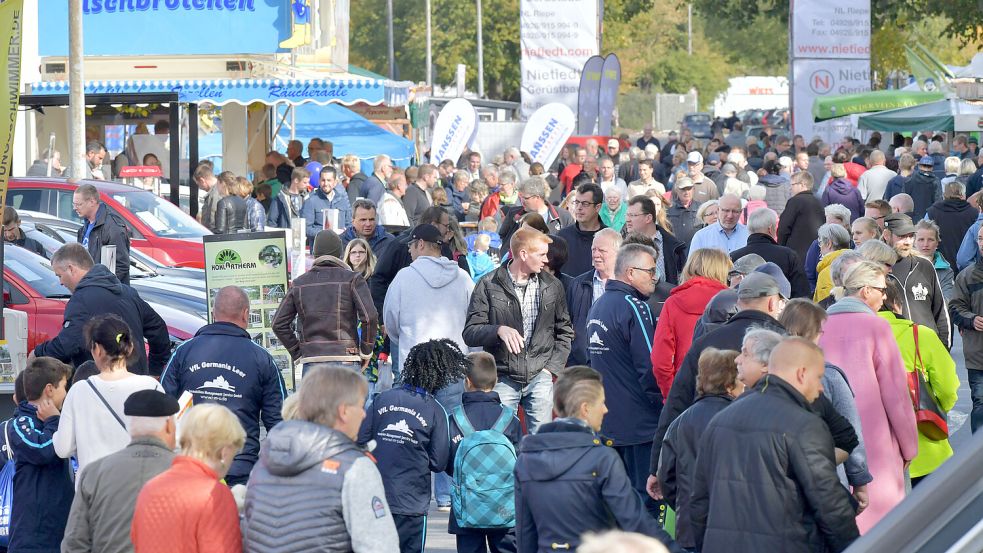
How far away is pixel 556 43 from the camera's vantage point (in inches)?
1260

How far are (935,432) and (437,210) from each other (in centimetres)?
454

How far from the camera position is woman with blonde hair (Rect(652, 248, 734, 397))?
7777 mm

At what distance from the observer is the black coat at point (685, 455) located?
5992 mm

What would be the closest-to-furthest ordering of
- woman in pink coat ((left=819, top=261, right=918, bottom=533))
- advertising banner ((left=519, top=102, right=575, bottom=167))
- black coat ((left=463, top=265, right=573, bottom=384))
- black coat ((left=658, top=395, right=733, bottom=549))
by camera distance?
black coat ((left=658, top=395, right=733, bottom=549)), woman in pink coat ((left=819, top=261, right=918, bottom=533)), black coat ((left=463, top=265, right=573, bottom=384)), advertising banner ((left=519, top=102, right=575, bottom=167))

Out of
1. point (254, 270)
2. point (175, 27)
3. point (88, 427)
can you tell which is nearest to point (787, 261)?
point (254, 270)

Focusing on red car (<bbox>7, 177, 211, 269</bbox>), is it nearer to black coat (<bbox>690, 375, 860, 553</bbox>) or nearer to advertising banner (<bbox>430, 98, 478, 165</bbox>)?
advertising banner (<bbox>430, 98, 478, 165</bbox>)

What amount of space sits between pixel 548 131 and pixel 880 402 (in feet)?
66.9

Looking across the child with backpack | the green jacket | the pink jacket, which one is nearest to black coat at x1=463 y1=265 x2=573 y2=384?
the child with backpack

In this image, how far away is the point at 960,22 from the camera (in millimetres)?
39688

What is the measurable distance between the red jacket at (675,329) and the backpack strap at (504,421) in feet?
2.89

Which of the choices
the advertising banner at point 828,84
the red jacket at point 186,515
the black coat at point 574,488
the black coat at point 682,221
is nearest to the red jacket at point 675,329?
the black coat at point 574,488

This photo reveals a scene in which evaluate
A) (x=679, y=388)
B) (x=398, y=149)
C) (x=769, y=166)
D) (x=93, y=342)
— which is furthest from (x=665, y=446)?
(x=398, y=149)

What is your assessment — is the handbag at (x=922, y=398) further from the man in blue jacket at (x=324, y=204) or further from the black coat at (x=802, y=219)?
the man in blue jacket at (x=324, y=204)

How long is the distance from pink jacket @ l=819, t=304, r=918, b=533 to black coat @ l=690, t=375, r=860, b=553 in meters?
1.51
